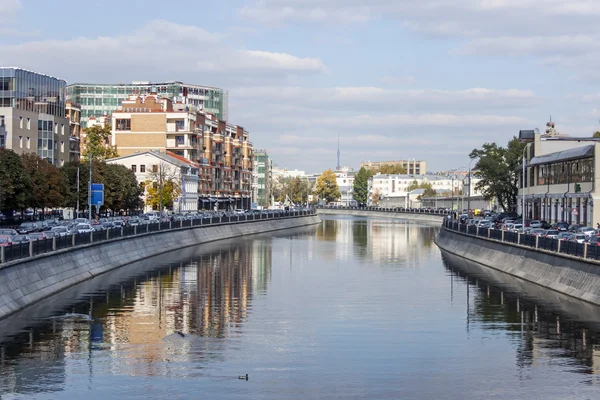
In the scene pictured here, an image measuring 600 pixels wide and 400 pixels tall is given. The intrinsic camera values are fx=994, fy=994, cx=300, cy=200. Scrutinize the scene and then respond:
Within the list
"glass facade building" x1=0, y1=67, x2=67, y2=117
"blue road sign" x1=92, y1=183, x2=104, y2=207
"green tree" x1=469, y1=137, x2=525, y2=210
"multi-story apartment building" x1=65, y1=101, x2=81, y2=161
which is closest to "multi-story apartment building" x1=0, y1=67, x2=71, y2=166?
"glass facade building" x1=0, y1=67, x2=67, y2=117

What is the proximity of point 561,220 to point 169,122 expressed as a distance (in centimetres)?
8452

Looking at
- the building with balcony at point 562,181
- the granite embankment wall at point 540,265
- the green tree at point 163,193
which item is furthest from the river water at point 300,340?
the green tree at point 163,193

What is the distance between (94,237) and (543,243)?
3157cm

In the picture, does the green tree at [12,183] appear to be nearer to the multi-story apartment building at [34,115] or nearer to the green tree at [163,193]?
the multi-story apartment building at [34,115]

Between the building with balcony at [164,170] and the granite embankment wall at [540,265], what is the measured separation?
6927 centimetres

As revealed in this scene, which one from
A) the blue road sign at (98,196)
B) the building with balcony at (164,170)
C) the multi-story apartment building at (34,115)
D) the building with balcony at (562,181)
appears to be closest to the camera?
the building with balcony at (562,181)

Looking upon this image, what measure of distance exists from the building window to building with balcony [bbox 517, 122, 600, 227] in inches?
2759

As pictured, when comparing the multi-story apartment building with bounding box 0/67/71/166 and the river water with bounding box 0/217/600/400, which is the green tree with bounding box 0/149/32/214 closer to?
the river water with bounding box 0/217/600/400

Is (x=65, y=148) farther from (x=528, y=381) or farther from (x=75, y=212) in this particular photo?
(x=528, y=381)

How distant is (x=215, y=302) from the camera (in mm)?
57781

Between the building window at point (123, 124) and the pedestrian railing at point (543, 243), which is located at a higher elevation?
the building window at point (123, 124)

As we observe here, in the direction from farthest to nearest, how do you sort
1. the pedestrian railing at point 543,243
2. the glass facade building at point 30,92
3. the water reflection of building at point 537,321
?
the glass facade building at point 30,92
the pedestrian railing at point 543,243
the water reflection of building at point 537,321

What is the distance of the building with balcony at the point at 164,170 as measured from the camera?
15825 centimetres

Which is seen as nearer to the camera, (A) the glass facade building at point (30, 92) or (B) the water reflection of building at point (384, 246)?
(B) the water reflection of building at point (384, 246)
